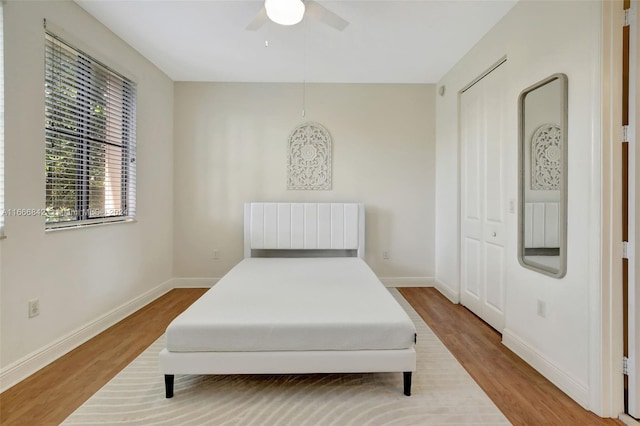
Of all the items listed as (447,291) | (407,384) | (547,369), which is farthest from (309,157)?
(547,369)

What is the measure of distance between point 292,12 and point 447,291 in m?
3.43

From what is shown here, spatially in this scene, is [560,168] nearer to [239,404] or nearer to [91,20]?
[239,404]

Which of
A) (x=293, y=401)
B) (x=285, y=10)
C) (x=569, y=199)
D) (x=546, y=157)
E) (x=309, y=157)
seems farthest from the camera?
(x=309, y=157)

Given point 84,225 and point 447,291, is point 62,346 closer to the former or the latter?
point 84,225

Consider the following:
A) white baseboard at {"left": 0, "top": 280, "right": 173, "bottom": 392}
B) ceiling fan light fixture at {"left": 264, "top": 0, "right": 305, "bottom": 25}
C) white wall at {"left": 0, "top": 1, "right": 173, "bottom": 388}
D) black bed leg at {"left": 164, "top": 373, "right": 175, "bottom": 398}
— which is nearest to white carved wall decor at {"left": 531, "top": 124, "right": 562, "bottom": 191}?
ceiling fan light fixture at {"left": 264, "top": 0, "right": 305, "bottom": 25}

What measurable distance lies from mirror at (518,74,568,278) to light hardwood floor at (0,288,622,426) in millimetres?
754

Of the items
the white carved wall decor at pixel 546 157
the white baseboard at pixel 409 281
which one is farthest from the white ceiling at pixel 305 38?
the white baseboard at pixel 409 281

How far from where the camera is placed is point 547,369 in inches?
81.4

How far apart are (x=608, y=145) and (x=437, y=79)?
271cm

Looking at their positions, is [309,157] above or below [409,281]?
above

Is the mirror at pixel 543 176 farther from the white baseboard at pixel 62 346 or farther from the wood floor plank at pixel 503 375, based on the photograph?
the white baseboard at pixel 62 346

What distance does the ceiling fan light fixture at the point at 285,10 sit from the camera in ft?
6.55

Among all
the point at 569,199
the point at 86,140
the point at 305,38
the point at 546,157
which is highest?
the point at 305,38

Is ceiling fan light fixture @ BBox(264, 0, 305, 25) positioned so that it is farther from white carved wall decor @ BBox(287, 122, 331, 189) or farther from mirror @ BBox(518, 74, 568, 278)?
white carved wall decor @ BBox(287, 122, 331, 189)
